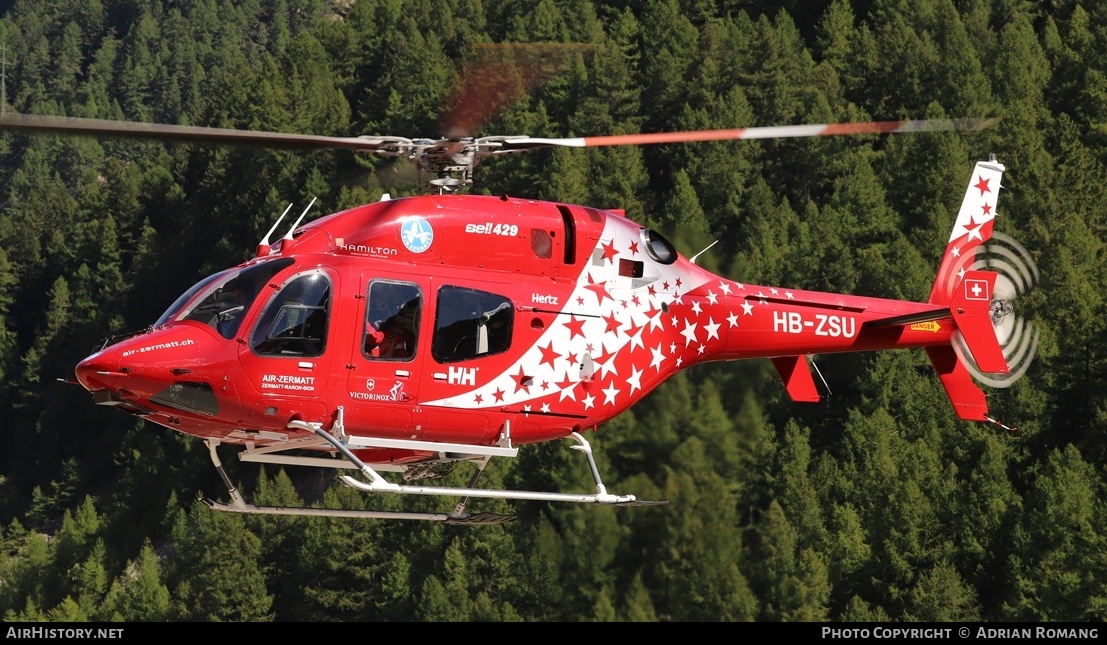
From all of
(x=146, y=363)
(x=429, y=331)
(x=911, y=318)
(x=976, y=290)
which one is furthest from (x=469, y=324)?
(x=976, y=290)

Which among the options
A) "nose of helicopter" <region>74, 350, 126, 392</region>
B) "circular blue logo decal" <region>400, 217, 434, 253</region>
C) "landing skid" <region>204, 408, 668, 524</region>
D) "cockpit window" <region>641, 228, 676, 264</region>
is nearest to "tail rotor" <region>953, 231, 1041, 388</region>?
"cockpit window" <region>641, 228, 676, 264</region>

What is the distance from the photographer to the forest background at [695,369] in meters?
23.8

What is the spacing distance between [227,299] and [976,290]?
8.66 meters

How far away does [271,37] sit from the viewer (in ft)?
606

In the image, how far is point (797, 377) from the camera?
817 inches

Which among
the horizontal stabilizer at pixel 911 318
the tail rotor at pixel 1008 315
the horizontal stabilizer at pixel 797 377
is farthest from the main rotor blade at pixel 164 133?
the tail rotor at pixel 1008 315

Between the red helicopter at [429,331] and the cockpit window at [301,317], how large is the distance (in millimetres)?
13

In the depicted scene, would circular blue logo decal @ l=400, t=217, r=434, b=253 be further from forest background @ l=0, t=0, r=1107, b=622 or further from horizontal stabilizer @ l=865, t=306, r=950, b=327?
horizontal stabilizer @ l=865, t=306, r=950, b=327

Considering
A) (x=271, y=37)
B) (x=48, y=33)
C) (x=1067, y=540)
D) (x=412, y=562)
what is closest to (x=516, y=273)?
(x=1067, y=540)

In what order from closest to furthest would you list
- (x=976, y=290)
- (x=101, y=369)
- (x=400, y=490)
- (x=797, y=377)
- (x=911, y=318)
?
(x=400, y=490), (x=101, y=369), (x=911, y=318), (x=797, y=377), (x=976, y=290)

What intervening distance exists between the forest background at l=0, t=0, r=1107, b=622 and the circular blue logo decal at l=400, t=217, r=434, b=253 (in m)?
0.57

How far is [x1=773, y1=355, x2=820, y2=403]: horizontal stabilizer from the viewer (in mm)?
20656

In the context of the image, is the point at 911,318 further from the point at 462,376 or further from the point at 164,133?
the point at 164,133
